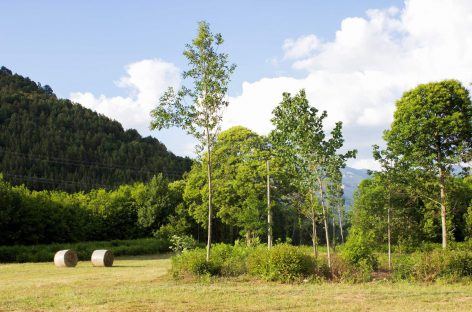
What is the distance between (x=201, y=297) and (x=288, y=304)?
2.79m

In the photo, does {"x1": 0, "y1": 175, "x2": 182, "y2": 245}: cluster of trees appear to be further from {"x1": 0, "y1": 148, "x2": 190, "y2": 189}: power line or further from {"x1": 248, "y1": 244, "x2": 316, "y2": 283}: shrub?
{"x1": 248, "y1": 244, "x2": 316, "y2": 283}: shrub

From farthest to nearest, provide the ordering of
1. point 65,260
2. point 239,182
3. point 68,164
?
point 68,164 → point 239,182 → point 65,260

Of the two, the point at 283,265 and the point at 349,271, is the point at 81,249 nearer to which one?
the point at 283,265

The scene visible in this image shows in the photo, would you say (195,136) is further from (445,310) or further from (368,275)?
(445,310)

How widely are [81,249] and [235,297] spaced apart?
3147 centimetres

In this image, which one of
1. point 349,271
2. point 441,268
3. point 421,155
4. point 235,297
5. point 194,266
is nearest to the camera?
point 235,297

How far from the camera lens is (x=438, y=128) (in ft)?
94.3

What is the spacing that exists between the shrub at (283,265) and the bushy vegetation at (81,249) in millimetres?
25323

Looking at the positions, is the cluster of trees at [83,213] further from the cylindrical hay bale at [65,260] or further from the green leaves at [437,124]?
the green leaves at [437,124]

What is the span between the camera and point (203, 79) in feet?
71.2

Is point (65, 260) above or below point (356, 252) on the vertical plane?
below

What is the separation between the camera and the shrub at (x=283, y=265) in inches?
736

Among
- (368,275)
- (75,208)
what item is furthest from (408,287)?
(75,208)

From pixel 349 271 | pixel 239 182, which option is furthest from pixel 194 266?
pixel 239 182
